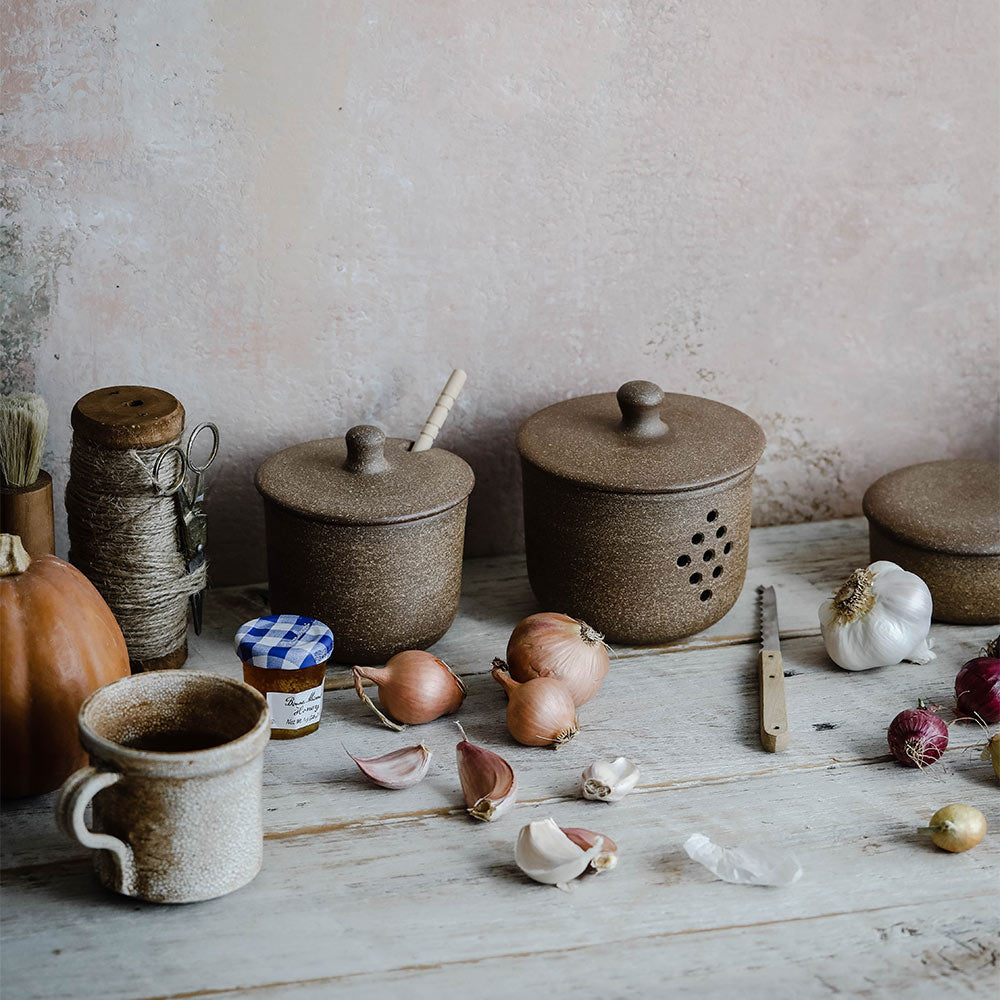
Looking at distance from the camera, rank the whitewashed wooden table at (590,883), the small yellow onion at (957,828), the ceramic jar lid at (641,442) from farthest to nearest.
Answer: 1. the ceramic jar lid at (641,442)
2. the small yellow onion at (957,828)
3. the whitewashed wooden table at (590,883)

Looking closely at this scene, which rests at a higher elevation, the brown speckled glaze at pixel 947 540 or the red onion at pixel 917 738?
the brown speckled glaze at pixel 947 540

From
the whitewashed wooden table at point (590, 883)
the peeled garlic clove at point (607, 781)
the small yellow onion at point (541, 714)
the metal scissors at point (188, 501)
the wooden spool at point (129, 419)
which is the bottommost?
the whitewashed wooden table at point (590, 883)

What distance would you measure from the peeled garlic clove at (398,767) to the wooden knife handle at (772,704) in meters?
0.30

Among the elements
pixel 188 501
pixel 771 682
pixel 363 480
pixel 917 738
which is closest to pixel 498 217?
pixel 363 480

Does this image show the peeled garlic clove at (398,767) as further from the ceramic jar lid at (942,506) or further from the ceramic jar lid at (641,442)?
the ceramic jar lid at (942,506)

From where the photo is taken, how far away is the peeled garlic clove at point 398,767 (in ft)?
3.10

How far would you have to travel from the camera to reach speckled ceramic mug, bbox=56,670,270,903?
2.49 ft

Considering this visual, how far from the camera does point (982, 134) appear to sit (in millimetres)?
1342

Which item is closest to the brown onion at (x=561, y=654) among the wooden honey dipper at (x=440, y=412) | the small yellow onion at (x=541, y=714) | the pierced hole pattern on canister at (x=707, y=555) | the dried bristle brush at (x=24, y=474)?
the small yellow onion at (x=541, y=714)

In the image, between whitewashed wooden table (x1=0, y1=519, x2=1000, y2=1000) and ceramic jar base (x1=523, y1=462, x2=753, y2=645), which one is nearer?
whitewashed wooden table (x1=0, y1=519, x2=1000, y2=1000)

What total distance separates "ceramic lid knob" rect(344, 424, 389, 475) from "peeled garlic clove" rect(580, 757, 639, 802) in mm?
361

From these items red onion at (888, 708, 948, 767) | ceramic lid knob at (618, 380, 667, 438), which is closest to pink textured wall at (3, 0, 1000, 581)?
ceramic lid knob at (618, 380, 667, 438)

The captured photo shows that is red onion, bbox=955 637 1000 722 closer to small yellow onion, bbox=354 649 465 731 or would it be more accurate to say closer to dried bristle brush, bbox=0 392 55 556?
small yellow onion, bbox=354 649 465 731

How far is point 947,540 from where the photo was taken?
46.4 inches
